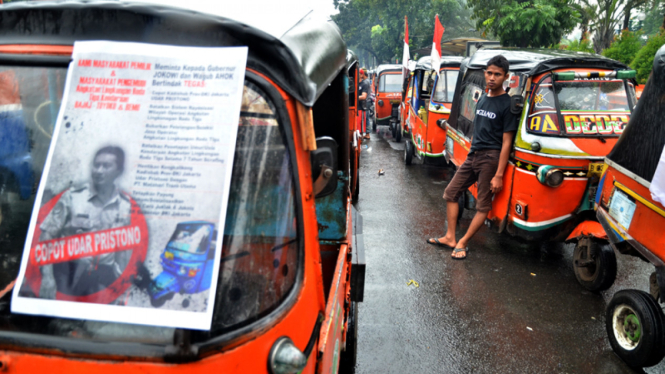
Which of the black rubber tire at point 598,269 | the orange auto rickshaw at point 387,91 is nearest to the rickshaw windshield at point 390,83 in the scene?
the orange auto rickshaw at point 387,91

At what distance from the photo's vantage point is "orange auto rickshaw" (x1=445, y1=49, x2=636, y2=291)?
4.50 metres

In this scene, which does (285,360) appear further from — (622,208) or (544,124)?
(544,124)

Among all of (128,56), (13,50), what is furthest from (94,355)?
(13,50)

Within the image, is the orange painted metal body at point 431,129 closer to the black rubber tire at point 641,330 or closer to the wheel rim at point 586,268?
the wheel rim at point 586,268

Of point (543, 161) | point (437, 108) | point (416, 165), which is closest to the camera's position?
point (543, 161)

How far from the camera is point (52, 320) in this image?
1408 mm

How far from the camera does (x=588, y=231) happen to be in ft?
14.2

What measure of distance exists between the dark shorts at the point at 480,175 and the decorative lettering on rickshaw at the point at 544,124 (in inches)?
16.8

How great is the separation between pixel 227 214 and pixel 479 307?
11.2ft

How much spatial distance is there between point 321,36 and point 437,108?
658cm

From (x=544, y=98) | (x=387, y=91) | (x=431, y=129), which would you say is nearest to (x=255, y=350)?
(x=544, y=98)

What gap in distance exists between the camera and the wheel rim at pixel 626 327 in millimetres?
3326

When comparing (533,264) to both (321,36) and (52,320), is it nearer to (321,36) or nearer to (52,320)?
(321,36)

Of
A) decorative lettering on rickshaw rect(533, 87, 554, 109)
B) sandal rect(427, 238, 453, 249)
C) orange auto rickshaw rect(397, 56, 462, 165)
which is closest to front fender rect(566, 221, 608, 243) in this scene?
decorative lettering on rickshaw rect(533, 87, 554, 109)
